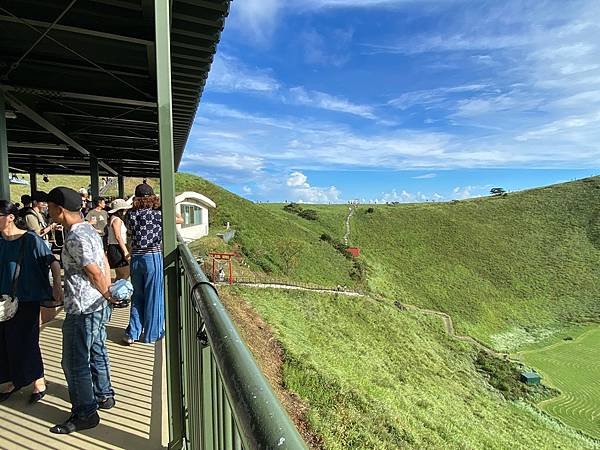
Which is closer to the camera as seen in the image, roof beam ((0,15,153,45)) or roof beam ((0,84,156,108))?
roof beam ((0,15,153,45))

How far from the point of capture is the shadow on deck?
265 centimetres

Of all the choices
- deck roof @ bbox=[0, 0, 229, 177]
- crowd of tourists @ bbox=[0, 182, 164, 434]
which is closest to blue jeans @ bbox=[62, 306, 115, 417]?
crowd of tourists @ bbox=[0, 182, 164, 434]

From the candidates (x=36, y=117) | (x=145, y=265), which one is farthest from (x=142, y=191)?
(x=36, y=117)

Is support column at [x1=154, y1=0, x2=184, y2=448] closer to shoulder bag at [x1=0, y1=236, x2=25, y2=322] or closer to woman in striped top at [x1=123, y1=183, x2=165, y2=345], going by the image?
shoulder bag at [x1=0, y1=236, x2=25, y2=322]

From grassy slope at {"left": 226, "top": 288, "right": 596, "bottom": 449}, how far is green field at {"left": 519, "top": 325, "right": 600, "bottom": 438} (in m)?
2.71

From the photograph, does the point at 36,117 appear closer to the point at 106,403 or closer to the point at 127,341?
the point at 127,341

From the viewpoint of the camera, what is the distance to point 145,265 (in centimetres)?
417

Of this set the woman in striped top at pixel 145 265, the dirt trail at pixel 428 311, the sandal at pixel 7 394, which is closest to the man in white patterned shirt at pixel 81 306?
the sandal at pixel 7 394

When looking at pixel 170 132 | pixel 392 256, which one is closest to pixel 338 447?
pixel 170 132

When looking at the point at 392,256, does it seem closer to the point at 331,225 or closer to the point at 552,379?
the point at 331,225

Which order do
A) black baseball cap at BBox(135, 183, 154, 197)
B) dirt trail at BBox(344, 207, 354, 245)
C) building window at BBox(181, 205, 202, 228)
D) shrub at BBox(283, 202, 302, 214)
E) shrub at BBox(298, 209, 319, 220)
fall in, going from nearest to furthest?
black baseball cap at BBox(135, 183, 154, 197) → building window at BBox(181, 205, 202, 228) → dirt trail at BBox(344, 207, 354, 245) → shrub at BBox(298, 209, 319, 220) → shrub at BBox(283, 202, 302, 214)

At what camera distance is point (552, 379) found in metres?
27.1

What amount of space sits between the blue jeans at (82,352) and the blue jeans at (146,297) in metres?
1.34

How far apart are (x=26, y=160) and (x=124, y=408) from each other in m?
10.6
